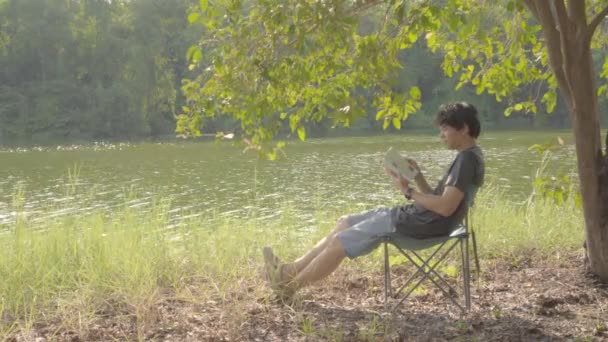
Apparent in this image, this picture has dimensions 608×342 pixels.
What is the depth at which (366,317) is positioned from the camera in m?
2.92

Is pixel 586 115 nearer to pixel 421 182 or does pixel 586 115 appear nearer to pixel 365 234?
pixel 421 182

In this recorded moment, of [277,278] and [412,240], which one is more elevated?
[412,240]

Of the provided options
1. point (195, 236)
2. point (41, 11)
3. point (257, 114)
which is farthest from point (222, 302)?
point (41, 11)

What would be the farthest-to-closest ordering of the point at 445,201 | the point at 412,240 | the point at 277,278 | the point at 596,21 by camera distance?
the point at 596,21
the point at 277,278
the point at 412,240
the point at 445,201

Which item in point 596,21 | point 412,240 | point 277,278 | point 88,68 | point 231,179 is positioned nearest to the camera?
point 412,240

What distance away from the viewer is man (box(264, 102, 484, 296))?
9.46ft

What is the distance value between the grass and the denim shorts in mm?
397

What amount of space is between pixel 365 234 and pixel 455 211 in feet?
1.37

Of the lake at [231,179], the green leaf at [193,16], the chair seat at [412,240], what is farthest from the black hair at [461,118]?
the lake at [231,179]

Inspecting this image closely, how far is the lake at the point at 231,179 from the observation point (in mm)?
11133

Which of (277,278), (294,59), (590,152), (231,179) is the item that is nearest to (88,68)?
(231,179)

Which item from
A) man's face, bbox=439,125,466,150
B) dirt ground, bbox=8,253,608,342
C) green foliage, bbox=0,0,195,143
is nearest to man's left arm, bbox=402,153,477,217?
man's face, bbox=439,125,466,150

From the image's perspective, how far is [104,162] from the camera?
2261 centimetres

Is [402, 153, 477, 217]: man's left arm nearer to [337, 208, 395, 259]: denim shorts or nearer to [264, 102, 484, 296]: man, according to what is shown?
[264, 102, 484, 296]: man
